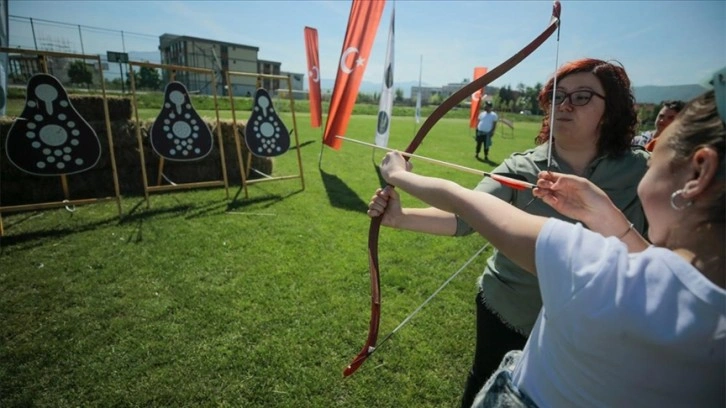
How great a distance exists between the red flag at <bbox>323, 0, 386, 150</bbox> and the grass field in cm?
229

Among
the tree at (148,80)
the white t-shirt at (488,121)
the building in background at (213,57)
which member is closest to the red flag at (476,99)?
the white t-shirt at (488,121)

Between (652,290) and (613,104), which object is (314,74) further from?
(652,290)

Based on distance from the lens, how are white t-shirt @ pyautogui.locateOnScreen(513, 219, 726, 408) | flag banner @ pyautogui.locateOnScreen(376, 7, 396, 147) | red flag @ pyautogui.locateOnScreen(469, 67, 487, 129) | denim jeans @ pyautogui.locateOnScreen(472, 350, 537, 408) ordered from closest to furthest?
white t-shirt @ pyautogui.locateOnScreen(513, 219, 726, 408)
denim jeans @ pyautogui.locateOnScreen(472, 350, 537, 408)
flag banner @ pyautogui.locateOnScreen(376, 7, 396, 147)
red flag @ pyautogui.locateOnScreen(469, 67, 487, 129)

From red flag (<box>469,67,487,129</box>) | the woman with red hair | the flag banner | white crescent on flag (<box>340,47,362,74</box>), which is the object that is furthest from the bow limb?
red flag (<box>469,67,487,129</box>)

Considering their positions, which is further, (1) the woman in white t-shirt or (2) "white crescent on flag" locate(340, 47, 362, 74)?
(2) "white crescent on flag" locate(340, 47, 362, 74)

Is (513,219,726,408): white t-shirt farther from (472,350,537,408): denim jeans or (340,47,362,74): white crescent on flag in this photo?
(340,47,362,74): white crescent on flag

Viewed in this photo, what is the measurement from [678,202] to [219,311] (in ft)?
9.10

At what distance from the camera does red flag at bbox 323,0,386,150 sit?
18.5 ft

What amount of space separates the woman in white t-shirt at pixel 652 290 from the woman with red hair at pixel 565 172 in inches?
27.4

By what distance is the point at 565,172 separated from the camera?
1.39m

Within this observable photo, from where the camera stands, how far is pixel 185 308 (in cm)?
271

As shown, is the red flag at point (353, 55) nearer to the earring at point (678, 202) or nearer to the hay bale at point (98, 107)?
the hay bale at point (98, 107)

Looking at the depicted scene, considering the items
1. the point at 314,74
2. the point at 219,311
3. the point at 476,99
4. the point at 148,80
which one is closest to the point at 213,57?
the point at 148,80

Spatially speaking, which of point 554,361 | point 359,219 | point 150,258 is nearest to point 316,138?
point 359,219
